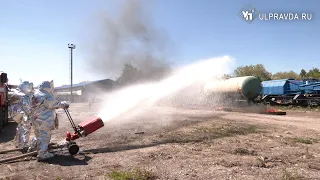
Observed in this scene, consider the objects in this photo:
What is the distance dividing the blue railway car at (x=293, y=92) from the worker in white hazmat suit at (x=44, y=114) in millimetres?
26255

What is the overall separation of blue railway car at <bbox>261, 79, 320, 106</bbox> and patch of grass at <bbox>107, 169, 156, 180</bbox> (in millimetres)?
26100

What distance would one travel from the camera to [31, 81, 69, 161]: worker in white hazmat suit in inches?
301

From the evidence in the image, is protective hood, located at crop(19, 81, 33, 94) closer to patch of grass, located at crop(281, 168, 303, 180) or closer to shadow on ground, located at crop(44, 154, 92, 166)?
shadow on ground, located at crop(44, 154, 92, 166)

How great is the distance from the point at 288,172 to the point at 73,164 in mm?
5204

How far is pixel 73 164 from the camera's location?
23.3ft

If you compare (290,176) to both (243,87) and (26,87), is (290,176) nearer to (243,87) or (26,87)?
(26,87)

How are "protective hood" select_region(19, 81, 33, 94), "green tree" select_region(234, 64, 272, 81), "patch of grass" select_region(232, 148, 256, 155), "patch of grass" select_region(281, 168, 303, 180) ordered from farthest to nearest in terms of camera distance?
"green tree" select_region(234, 64, 272, 81) → "protective hood" select_region(19, 81, 33, 94) → "patch of grass" select_region(232, 148, 256, 155) → "patch of grass" select_region(281, 168, 303, 180)

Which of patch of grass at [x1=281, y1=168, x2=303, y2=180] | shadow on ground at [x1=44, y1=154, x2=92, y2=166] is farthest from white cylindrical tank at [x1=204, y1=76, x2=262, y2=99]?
shadow on ground at [x1=44, y1=154, x2=92, y2=166]

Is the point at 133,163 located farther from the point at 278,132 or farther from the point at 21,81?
the point at 278,132

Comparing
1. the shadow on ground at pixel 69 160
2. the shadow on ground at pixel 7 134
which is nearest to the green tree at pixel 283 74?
the shadow on ground at pixel 7 134

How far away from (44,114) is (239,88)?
2088 centimetres

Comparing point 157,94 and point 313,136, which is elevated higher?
point 157,94

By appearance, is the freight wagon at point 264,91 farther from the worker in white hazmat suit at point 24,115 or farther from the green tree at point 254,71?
the green tree at point 254,71

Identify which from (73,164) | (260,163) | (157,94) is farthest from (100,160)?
(157,94)
